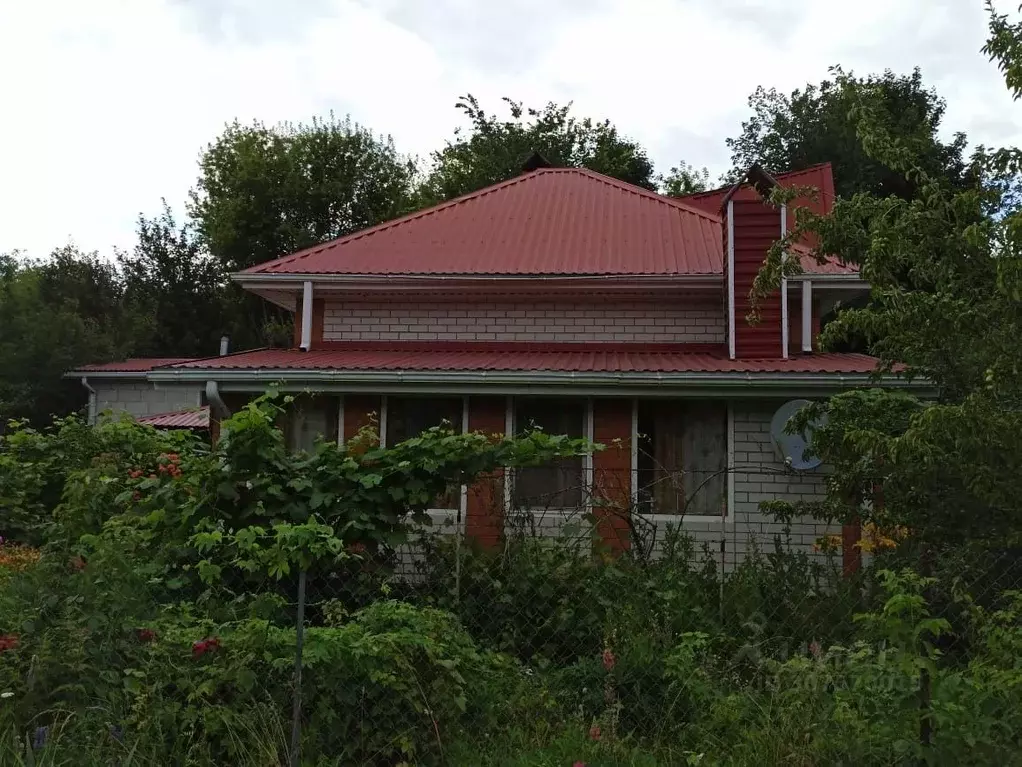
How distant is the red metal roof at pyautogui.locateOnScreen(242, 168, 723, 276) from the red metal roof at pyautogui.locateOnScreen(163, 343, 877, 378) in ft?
3.43

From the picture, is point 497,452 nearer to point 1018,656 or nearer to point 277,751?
point 277,751

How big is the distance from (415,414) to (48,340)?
21045 millimetres

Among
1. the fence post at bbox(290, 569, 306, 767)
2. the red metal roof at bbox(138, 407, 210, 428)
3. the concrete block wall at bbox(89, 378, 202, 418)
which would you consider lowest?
the fence post at bbox(290, 569, 306, 767)

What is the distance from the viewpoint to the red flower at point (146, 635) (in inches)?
181

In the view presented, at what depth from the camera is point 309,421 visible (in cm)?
1090

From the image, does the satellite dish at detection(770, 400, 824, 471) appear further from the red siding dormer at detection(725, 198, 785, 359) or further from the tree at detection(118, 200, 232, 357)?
the tree at detection(118, 200, 232, 357)

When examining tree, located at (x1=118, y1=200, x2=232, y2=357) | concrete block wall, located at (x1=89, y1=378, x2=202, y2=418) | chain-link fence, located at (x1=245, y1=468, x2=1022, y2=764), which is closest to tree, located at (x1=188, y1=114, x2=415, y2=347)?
tree, located at (x1=118, y1=200, x2=232, y2=357)

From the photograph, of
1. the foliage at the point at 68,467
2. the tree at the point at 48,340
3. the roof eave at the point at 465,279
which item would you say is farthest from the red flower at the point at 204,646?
the tree at the point at 48,340

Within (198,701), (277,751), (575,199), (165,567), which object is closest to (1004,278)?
(277,751)

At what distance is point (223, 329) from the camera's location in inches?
1299

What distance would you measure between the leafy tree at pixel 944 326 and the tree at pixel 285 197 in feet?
94.2

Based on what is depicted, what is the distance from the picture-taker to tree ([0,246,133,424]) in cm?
2667

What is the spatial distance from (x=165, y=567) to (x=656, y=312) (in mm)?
8190

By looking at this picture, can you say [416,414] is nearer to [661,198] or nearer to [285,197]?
[661,198]
